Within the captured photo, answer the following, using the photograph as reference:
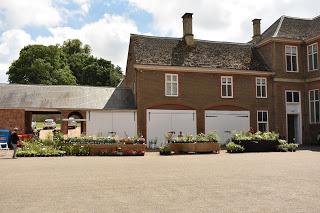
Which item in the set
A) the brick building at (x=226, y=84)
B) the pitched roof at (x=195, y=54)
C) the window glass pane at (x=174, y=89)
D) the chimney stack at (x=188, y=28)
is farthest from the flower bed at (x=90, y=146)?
the chimney stack at (x=188, y=28)

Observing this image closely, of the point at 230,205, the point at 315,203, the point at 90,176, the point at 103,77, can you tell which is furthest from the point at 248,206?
the point at 103,77

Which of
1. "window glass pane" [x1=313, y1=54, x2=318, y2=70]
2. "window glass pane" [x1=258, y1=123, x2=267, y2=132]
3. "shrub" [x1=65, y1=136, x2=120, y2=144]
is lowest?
"shrub" [x1=65, y1=136, x2=120, y2=144]

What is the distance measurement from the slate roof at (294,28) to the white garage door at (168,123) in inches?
374

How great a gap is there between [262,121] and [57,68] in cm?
3619

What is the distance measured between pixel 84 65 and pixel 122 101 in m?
37.5

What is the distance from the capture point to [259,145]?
23922mm

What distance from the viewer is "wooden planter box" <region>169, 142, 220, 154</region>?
22.9 m

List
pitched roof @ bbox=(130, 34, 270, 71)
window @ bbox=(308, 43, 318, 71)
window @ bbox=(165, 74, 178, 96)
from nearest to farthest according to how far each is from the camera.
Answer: window @ bbox=(165, 74, 178, 96)
pitched roof @ bbox=(130, 34, 270, 71)
window @ bbox=(308, 43, 318, 71)

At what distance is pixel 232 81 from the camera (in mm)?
30359

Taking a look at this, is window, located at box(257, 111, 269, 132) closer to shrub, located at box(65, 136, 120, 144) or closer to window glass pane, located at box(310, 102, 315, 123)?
window glass pane, located at box(310, 102, 315, 123)

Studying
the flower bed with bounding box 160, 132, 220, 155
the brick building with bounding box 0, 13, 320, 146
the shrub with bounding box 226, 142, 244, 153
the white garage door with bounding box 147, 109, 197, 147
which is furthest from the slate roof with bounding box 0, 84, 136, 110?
the shrub with bounding box 226, 142, 244, 153

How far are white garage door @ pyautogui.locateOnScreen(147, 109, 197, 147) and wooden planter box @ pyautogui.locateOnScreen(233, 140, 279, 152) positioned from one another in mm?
5746

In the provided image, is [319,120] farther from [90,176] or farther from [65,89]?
[90,176]

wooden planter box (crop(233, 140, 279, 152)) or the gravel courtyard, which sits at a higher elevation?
wooden planter box (crop(233, 140, 279, 152))
